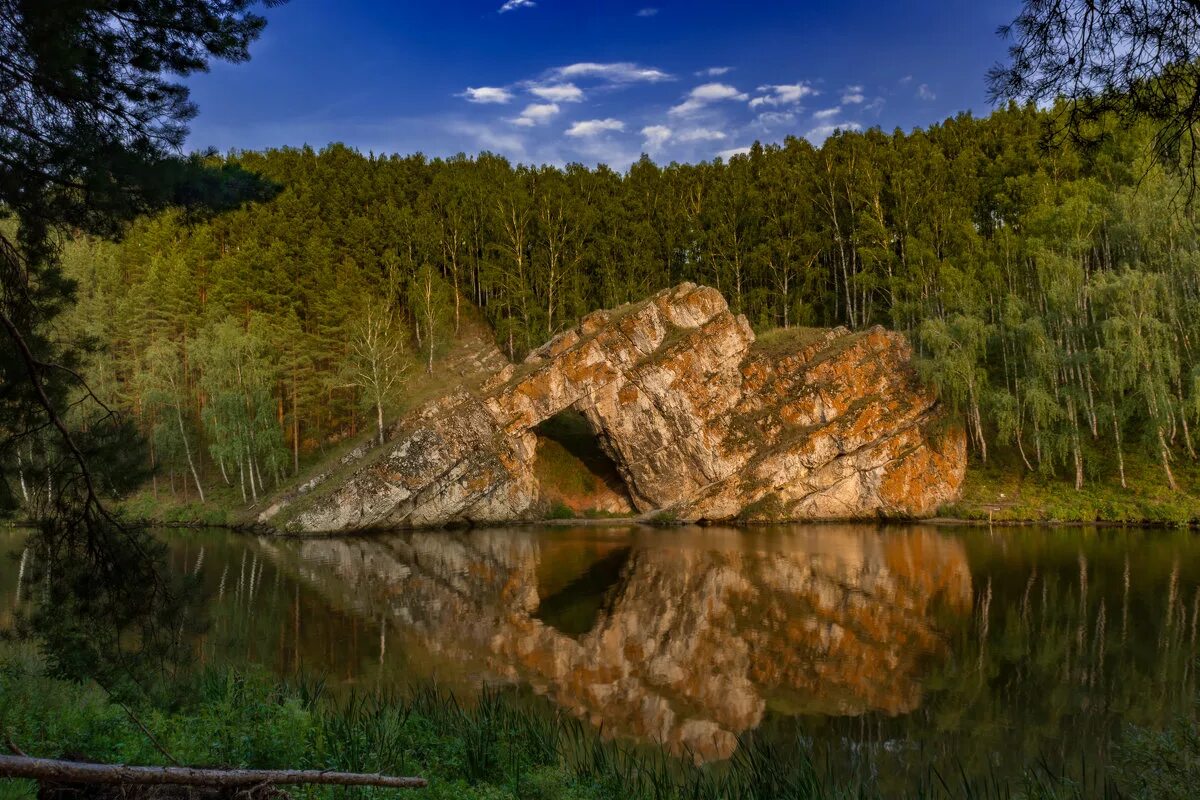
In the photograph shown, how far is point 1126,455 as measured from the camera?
37156 millimetres

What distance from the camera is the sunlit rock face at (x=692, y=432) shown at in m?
39.0

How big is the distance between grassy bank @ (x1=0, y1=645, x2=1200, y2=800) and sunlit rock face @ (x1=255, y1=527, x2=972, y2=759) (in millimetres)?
2551

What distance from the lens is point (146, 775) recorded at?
3855 millimetres

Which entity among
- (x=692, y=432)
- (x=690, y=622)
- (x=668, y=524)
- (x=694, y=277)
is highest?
(x=694, y=277)

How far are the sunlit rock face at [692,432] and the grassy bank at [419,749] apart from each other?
29.1m

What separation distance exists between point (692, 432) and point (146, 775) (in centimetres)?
3860

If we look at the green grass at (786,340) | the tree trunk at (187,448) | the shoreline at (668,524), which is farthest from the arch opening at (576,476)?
the tree trunk at (187,448)

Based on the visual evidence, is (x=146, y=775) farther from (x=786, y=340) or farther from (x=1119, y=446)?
(x=786, y=340)

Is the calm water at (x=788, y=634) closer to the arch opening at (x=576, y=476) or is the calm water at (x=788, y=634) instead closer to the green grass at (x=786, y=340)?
the arch opening at (x=576, y=476)

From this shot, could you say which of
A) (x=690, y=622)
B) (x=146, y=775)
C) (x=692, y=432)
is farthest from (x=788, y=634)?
(x=692, y=432)

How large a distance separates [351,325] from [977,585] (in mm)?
39507

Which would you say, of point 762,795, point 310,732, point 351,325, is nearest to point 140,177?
point 310,732

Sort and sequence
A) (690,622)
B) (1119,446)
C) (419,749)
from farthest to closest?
(1119,446) → (690,622) → (419,749)

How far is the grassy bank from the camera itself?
6.60 m
